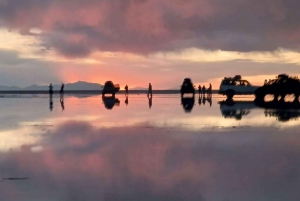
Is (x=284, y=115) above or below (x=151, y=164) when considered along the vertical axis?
above

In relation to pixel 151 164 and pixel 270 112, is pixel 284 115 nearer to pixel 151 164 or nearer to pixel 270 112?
pixel 270 112

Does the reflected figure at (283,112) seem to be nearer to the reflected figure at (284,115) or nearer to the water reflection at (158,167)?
the reflected figure at (284,115)

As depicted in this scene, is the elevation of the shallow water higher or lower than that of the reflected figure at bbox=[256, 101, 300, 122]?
lower

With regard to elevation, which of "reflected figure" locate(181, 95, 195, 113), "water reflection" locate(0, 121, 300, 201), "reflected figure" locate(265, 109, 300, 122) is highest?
"reflected figure" locate(181, 95, 195, 113)

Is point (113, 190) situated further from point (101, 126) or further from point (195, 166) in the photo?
point (101, 126)

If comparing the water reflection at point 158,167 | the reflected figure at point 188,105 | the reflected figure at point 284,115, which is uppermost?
the reflected figure at point 188,105

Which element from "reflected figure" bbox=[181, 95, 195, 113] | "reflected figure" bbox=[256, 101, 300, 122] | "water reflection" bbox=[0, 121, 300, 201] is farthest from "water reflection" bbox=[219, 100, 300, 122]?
"water reflection" bbox=[0, 121, 300, 201]

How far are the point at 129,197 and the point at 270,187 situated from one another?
6.35 ft

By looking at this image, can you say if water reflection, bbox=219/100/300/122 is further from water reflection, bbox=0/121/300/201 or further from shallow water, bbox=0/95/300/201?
water reflection, bbox=0/121/300/201

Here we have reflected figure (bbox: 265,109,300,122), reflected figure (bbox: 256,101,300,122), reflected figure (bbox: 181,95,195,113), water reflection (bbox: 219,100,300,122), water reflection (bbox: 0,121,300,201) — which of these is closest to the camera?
water reflection (bbox: 0,121,300,201)

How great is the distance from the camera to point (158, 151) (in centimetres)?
939

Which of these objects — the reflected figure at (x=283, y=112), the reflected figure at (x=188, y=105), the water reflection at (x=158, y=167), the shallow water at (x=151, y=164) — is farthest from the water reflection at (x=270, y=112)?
the water reflection at (x=158, y=167)

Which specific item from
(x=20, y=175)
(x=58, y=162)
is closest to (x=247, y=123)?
(x=58, y=162)

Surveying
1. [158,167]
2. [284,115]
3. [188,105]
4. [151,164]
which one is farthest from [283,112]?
[158,167]
